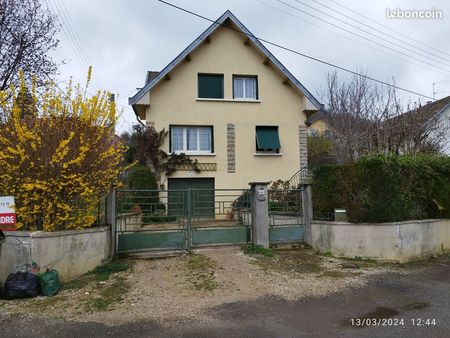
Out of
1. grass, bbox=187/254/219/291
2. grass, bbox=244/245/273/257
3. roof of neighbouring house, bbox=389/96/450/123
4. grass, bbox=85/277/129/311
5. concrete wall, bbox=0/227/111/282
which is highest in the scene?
roof of neighbouring house, bbox=389/96/450/123

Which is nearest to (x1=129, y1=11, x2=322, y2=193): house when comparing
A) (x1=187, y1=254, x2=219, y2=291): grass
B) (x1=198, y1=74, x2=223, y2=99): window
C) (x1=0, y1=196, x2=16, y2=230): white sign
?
(x1=198, y1=74, x2=223, y2=99): window

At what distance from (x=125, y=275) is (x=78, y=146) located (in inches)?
112

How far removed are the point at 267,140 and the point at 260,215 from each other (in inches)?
359

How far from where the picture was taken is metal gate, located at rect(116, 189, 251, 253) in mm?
9391

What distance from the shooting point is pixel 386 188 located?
31.4ft

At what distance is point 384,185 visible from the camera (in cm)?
Answer: 957

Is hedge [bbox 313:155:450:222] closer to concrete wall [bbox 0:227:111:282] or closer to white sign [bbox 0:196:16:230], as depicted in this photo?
concrete wall [bbox 0:227:111:282]

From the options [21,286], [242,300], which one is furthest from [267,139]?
[21,286]

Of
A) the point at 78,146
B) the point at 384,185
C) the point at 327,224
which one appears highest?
the point at 78,146

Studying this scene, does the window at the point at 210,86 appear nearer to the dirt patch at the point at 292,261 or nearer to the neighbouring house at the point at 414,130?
the neighbouring house at the point at 414,130

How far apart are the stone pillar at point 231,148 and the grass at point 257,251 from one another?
8494 mm

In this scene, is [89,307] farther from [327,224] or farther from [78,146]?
[327,224]

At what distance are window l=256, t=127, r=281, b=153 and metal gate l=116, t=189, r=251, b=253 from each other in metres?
8.40

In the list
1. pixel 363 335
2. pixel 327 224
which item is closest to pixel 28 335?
pixel 363 335
